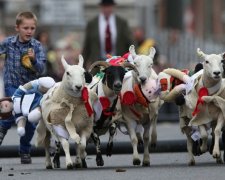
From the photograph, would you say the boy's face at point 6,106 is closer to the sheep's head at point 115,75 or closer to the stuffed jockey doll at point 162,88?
the sheep's head at point 115,75

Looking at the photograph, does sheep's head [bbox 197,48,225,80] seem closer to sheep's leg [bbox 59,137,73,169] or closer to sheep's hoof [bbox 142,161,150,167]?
sheep's hoof [bbox 142,161,150,167]

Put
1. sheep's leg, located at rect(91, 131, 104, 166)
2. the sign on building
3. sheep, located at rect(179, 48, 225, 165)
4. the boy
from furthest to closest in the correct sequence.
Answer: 1. the sign on building
2. the boy
3. sheep's leg, located at rect(91, 131, 104, 166)
4. sheep, located at rect(179, 48, 225, 165)

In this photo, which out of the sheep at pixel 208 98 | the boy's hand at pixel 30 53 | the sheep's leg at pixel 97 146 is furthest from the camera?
the boy's hand at pixel 30 53

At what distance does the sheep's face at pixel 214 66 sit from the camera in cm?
1911

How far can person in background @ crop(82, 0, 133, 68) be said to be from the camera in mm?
27047

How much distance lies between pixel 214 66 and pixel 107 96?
4.80ft

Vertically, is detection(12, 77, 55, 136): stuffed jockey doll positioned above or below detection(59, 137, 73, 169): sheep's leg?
above

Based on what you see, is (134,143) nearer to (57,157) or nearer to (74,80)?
(57,157)

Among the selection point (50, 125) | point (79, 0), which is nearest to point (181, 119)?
point (50, 125)

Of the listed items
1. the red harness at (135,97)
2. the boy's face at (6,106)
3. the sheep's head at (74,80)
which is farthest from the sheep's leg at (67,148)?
the boy's face at (6,106)

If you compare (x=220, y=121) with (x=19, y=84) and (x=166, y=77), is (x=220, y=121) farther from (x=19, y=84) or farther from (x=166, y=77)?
(x=19, y=84)

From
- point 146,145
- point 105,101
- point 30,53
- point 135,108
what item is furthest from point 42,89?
point 146,145

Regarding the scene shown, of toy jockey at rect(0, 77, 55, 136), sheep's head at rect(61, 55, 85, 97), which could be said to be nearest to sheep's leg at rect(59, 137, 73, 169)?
sheep's head at rect(61, 55, 85, 97)

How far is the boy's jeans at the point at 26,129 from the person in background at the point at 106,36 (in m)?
5.73
